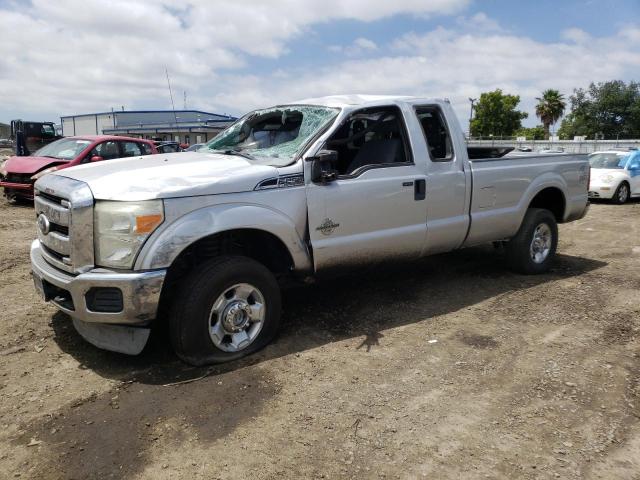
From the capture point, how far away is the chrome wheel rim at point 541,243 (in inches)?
247

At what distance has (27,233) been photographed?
28.1ft

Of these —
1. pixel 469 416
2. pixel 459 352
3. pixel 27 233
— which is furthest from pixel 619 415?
pixel 27 233

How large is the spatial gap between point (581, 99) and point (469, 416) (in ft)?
240

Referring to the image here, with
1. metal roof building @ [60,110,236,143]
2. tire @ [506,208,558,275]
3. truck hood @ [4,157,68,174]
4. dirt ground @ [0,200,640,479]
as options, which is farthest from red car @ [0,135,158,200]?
metal roof building @ [60,110,236,143]

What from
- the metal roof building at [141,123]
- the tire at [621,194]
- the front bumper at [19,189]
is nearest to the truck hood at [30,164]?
the front bumper at [19,189]

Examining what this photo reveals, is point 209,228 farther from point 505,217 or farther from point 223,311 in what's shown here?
point 505,217

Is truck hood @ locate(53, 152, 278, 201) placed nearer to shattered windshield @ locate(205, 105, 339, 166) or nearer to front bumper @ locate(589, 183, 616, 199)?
shattered windshield @ locate(205, 105, 339, 166)

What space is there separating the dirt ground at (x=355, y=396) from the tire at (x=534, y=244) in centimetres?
79

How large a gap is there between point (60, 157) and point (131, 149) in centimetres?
152

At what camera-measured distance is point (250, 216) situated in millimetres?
3818

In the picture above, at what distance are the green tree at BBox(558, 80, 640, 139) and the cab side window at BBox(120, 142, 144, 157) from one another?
6191cm

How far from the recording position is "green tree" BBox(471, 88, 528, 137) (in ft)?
203

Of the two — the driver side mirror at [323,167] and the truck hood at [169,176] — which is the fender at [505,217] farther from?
the truck hood at [169,176]

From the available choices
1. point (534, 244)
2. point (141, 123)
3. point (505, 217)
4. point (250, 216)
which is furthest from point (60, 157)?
point (141, 123)
